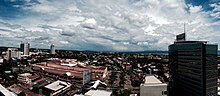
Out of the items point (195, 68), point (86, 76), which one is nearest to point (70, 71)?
point (86, 76)

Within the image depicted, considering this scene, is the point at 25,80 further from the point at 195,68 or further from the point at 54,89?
the point at 195,68

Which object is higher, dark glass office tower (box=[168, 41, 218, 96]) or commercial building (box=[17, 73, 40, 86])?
dark glass office tower (box=[168, 41, 218, 96])

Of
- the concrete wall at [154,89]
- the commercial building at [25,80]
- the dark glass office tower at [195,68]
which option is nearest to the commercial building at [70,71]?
the commercial building at [25,80]

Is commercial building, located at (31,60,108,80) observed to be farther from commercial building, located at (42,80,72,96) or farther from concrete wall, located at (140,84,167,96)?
concrete wall, located at (140,84,167,96)

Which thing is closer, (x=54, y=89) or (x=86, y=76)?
(x=54, y=89)

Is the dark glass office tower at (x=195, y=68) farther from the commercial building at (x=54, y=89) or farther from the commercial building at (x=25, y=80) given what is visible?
the commercial building at (x=25, y=80)

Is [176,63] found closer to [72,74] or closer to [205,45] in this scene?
[205,45]

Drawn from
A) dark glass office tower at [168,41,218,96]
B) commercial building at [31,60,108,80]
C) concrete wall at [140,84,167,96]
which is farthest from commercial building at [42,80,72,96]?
dark glass office tower at [168,41,218,96]

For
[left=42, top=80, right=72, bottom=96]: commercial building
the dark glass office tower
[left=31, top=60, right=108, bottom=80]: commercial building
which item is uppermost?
the dark glass office tower

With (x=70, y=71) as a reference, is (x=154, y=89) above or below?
above
